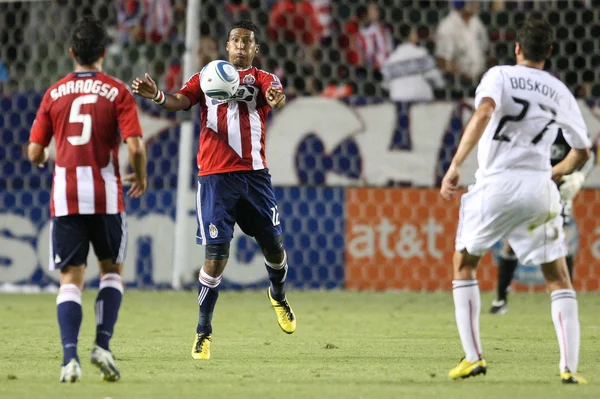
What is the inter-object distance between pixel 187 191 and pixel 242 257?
0.91m

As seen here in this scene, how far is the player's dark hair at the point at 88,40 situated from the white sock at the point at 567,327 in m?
2.51

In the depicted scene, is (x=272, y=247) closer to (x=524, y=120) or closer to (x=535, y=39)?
(x=524, y=120)

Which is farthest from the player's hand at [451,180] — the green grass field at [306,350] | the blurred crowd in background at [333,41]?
the blurred crowd in background at [333,41]

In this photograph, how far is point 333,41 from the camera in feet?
42.2

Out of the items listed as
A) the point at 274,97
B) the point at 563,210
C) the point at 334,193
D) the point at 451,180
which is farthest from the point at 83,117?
the point at 334,193

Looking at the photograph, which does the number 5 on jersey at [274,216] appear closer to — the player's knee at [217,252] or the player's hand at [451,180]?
the player's knee at [217,252]

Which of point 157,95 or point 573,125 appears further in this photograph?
point 157,95

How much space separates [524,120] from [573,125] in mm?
252

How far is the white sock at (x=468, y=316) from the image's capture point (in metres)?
5.31

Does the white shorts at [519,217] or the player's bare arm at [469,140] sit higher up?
the player's bare arm at [469,140]

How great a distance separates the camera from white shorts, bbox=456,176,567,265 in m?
5.27

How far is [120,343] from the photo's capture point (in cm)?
720

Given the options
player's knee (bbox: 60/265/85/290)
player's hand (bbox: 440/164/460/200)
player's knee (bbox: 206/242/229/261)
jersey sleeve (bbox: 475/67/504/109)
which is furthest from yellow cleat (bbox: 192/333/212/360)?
jersey sleeve (bbox: 475/67/504/109)

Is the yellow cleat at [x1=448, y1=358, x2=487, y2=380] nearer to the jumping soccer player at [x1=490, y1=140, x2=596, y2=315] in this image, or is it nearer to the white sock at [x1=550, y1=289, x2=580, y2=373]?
the white sock at [x1=550, y1=289, x2=580, y2=373]
